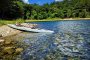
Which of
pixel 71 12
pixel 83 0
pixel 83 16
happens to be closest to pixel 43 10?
pixel 71 12

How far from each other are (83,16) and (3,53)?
128m

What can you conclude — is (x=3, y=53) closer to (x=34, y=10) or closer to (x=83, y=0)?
(x=34, y=10)

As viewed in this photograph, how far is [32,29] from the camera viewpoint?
43906 millimetres

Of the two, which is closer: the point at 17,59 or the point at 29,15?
the point at 17,59

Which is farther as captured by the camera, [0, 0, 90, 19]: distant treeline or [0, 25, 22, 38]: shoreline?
[0, 0, 90, 19]: distant treeline

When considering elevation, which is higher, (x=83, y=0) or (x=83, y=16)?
(x=83, y=0)

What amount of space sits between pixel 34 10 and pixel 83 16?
38131 millimetres

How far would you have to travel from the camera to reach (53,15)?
138 meters

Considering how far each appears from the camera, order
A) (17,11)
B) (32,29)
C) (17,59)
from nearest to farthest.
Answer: (17,59), (32,29), (17,11)

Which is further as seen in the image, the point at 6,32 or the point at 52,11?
the point at 52,11

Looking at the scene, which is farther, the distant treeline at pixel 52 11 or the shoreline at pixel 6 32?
the distant treeline at pixel 52 11

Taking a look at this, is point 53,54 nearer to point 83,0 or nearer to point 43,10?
point 43,10

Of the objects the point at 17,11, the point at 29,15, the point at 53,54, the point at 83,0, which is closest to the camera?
the point at 53,54

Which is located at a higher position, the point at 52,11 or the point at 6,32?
the point at 6,32
